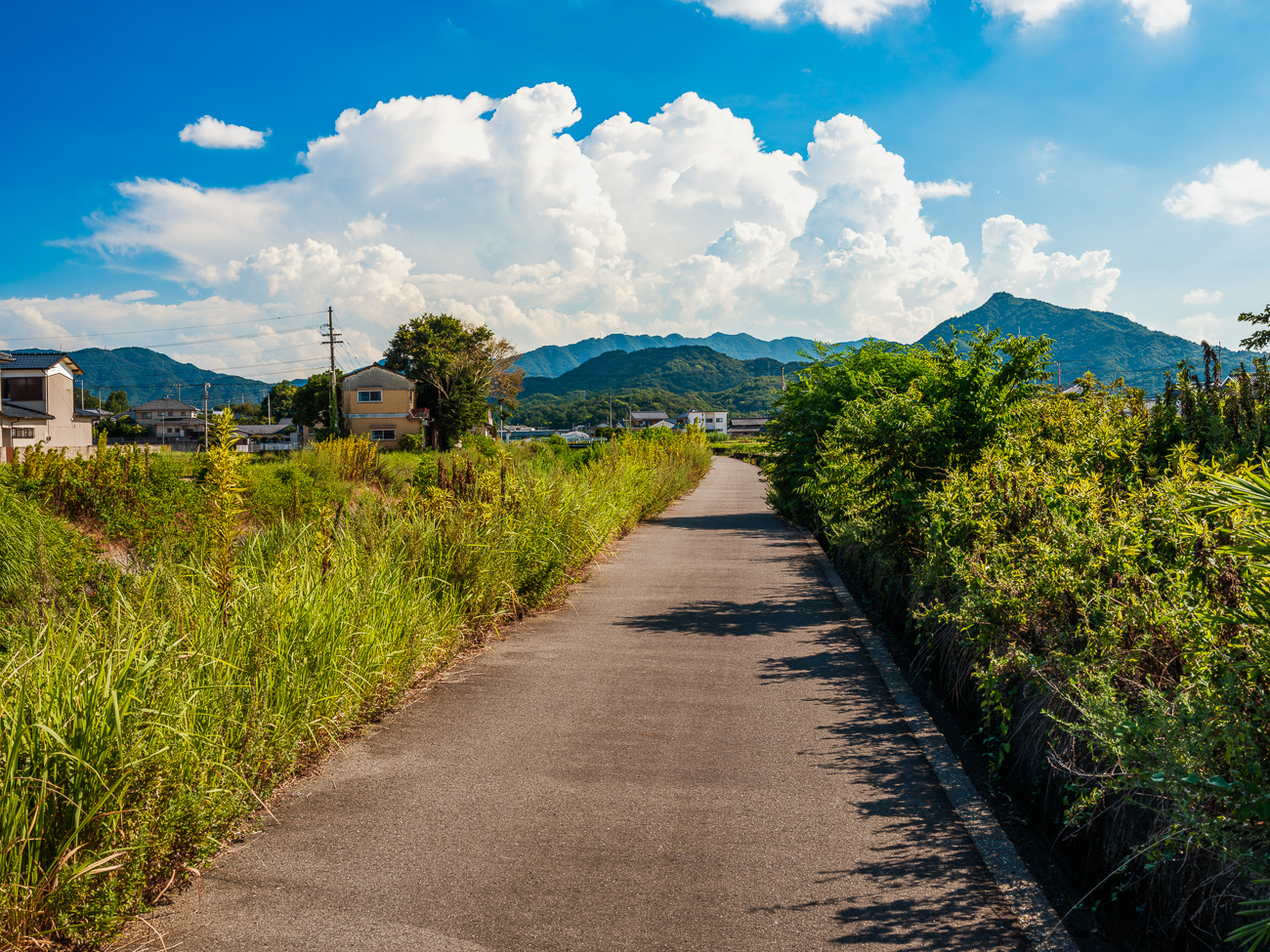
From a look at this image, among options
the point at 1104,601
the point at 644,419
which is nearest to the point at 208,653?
the point at 1104,601

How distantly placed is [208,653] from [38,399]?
44.6 meters

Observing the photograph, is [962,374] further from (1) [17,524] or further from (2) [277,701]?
(1) [17,524]

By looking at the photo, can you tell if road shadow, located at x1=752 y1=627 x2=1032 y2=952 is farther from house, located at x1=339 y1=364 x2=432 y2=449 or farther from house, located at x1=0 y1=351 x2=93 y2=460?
house, located at x1=339 y1=364 x2=432 y2=449

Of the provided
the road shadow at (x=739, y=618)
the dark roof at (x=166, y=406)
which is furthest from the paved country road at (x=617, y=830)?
the dark roof at (x=166, y=406)

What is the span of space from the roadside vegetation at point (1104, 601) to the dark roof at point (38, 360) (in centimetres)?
4331

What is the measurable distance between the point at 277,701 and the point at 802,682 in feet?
11.6

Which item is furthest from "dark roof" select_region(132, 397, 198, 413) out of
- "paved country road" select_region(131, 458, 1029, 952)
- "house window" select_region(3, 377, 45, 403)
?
"paved country road" select_region(131, 458, 1029, 952)

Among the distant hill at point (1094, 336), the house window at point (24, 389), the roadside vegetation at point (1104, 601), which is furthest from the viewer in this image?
the distant hill at point (1094, 336)

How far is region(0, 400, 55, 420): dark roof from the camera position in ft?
116

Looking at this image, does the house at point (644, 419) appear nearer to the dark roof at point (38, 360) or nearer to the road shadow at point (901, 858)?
the dark roof at point (38, 360)

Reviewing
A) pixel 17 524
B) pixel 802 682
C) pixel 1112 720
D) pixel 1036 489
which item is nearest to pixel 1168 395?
pixel 1036 489

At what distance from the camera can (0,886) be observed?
2.32 metres

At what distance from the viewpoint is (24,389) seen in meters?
38.2

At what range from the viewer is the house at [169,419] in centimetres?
10925
